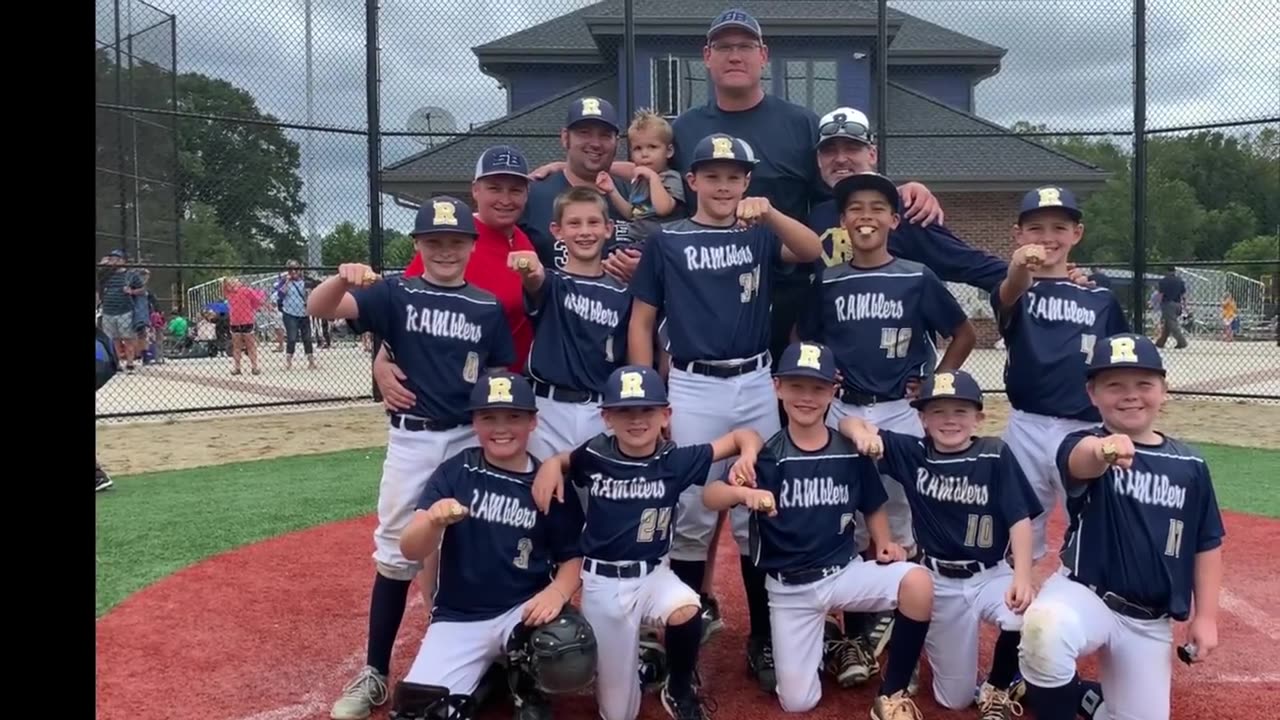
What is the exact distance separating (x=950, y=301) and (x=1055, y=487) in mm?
843

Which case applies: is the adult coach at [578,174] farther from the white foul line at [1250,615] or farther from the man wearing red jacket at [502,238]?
the white foul line at [1250,615]

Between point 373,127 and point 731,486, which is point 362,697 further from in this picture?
point 373,127

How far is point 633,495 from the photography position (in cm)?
322

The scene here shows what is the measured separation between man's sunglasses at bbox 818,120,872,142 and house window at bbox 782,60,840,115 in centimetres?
1041

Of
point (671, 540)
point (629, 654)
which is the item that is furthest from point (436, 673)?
point (671, 540)

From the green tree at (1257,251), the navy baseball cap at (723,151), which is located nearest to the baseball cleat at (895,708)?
the navy baseball cap at (723,151)

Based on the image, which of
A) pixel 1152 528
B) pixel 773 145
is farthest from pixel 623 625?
pixel 773 145

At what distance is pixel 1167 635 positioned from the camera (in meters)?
2.86

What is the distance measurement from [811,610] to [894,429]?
2.50ft

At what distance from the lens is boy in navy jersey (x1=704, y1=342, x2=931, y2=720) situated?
10.5 feet

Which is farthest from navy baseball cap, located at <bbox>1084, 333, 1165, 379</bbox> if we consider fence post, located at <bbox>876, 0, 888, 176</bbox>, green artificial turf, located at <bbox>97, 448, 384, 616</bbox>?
fence post, located at <bbox>876, 0, 888, 176</bbox>

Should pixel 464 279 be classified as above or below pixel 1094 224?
below

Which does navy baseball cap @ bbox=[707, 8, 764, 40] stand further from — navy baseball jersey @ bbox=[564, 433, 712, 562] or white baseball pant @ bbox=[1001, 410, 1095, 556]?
white baseball pant @ bbox=[1001, 410, 1095, 556]
